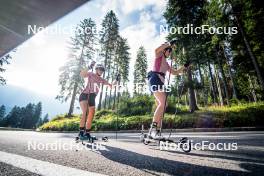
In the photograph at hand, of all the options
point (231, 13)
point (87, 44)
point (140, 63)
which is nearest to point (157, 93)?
point (231, 13)

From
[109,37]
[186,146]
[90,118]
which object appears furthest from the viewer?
[109,37]

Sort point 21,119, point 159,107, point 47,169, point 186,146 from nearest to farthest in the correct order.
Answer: point 47,169 → point 186,146 → point 159,107 → point 21,119

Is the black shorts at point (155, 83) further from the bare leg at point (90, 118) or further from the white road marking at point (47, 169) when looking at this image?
the white road marking at point (47, 169)

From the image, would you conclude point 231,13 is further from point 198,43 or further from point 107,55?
point 107,55

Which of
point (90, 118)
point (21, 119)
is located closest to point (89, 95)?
point (90, 118)

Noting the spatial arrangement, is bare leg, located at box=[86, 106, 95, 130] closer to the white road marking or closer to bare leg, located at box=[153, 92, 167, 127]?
bare leg, located at box=[153, 92, 167, 127]

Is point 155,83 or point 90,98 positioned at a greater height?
point 155,83

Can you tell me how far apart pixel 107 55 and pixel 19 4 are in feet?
141

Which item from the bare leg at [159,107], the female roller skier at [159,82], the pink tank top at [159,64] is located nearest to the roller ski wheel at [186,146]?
the female roller skier at [159,82]

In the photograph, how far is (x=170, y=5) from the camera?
80.3ft

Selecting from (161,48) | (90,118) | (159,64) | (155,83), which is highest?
(161,48)

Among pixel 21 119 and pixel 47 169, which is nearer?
pixel 47 169

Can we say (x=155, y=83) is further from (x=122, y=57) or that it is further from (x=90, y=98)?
(x=122, y=57)

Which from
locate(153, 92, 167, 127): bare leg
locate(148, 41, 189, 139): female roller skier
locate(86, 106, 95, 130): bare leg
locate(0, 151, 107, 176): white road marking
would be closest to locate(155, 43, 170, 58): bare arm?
locate(148, 41, 189, 139): female roller skier
